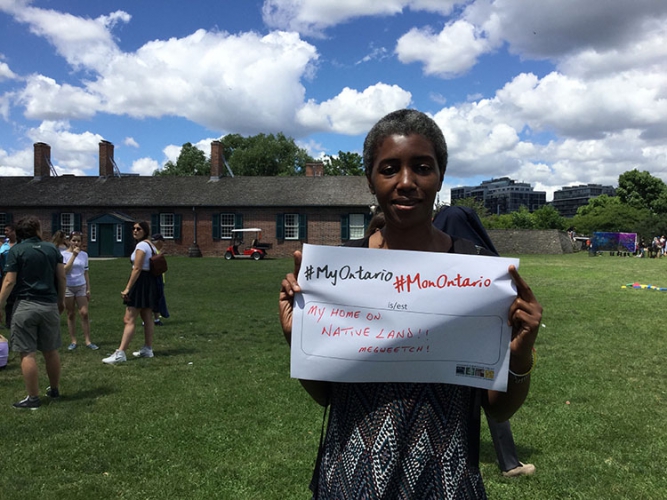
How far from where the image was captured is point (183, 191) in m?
39.8

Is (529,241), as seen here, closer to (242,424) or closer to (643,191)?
(643,191)

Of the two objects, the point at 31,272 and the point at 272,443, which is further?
the point at 31,272

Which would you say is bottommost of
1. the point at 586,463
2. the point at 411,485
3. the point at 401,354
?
the point at 586,463

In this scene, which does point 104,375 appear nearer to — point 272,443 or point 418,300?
point 272,443

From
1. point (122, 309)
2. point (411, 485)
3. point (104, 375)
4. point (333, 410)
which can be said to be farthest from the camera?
point (122, 309)

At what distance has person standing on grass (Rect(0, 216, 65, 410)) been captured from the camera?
5.77 meters

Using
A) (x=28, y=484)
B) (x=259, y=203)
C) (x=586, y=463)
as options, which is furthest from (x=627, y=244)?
(x=28, y=484)

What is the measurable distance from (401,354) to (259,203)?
3674cm

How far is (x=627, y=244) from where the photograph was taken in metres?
41.1

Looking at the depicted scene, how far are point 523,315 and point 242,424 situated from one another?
4388 millimetres

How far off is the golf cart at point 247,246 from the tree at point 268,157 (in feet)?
102

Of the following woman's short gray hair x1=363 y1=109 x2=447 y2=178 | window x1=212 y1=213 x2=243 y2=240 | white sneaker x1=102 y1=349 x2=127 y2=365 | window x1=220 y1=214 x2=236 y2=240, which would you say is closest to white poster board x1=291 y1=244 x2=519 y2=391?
woman's short gray hair x1=363 y1=109 x2=447 y2=178

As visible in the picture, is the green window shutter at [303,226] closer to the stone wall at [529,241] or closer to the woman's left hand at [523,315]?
the stone wall at [529,241]

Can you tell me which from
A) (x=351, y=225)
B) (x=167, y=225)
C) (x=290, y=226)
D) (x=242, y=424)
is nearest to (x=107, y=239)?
(x=167, y=225)
